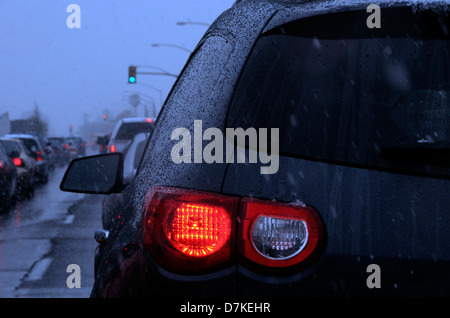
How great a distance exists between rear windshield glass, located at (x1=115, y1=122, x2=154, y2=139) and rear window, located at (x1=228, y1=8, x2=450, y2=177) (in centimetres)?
1344

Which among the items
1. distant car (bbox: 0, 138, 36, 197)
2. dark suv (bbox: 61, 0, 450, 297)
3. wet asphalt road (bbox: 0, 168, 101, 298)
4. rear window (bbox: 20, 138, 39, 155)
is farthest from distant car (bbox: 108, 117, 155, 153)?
dark suv (bbox: 61, 0, 450, 297)

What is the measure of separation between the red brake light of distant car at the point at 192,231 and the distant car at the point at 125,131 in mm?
13301

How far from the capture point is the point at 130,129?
1571 centimetres

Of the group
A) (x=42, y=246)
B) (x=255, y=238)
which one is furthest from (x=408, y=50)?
(x=42, y=246)

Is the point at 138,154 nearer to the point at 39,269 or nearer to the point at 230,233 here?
the point at 39,269

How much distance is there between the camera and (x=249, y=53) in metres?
2.25

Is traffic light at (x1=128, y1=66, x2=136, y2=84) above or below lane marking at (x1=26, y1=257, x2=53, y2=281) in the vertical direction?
above

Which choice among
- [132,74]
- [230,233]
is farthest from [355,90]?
[132,74]

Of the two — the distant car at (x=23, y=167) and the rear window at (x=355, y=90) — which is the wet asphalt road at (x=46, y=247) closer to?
the distant car at (x=23, y=167)

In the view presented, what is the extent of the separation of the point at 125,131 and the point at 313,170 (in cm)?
1386

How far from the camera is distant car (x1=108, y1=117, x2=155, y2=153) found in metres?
15.5

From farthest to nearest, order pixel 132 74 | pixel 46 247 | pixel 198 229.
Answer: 1. pixel 132 74
2. pixel 46 247
3. pixel 198 229

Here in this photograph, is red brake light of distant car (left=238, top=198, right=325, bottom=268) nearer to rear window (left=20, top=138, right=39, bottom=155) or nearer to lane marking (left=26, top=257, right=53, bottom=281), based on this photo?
lane marking (left=26, top=257, right=53, bottom=281)
